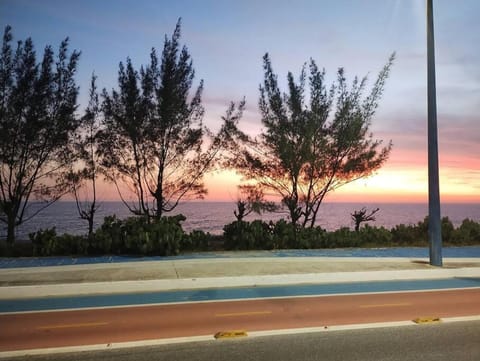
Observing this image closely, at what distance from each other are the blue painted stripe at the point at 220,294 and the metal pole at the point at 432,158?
1.38 m

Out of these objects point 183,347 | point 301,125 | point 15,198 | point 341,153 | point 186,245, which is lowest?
point 183,347

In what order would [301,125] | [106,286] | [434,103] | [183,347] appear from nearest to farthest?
[183,347] < [106,286] < [434,103] < [301,125]

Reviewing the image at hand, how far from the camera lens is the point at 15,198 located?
55.1 ft

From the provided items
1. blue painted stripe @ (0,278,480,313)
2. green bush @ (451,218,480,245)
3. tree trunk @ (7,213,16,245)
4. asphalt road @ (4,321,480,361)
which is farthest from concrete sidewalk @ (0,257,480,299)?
tree trunk @ (7,213,16,245)

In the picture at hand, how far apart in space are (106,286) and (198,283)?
215 centimetres

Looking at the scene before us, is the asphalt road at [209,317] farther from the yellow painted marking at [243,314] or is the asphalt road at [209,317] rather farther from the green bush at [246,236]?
the green bush at [246,236]

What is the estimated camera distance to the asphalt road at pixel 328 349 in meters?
5.95

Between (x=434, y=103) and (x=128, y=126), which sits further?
(x=128, y=126)

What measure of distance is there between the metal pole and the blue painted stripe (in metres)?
1.38

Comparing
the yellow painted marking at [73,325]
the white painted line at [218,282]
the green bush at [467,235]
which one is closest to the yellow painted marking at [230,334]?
the yellow painted marking at [73,325]

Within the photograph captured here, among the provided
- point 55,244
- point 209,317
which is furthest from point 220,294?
point 55,244

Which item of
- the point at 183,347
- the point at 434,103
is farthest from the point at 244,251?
the point at 183,347

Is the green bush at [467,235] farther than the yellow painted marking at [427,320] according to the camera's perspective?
Yes

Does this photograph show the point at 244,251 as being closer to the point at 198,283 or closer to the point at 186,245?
the point at 186,245
